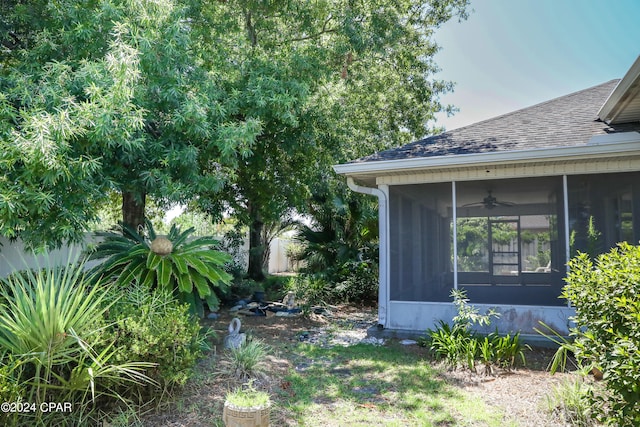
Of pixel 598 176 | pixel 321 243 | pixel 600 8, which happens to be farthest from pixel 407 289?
pixel 600 8

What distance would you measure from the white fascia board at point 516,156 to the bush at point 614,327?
8.42 feet

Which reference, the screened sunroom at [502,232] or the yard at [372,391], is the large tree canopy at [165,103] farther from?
the screened sunroom at [502,232]

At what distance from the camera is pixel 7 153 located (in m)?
4.32

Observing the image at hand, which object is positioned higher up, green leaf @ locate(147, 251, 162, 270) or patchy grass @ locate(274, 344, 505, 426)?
green leaf @ locate(147, 251, 162, 270)

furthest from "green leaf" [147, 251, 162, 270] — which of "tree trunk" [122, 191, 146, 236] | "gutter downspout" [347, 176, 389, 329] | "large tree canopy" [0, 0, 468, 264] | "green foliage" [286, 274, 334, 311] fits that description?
"green foliage" [286, 274, 334, 311]

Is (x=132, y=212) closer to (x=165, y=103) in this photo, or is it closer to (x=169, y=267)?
(x=165, y=103)

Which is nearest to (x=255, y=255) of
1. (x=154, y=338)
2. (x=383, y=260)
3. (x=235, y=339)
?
→ (x=383, y=260)

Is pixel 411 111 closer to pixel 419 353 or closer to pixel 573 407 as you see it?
pixel 419 353

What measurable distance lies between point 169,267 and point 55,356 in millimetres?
1990

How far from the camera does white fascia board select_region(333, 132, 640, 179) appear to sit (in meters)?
5.96

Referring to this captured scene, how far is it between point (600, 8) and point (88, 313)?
11.2m

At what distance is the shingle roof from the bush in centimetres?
314

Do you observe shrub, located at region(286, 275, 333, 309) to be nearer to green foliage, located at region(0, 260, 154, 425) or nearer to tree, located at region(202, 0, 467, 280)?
tree, located at region(202, 0, 467, 280)

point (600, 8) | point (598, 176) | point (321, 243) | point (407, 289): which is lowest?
point (407, 289)
